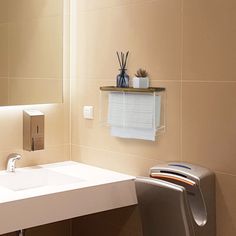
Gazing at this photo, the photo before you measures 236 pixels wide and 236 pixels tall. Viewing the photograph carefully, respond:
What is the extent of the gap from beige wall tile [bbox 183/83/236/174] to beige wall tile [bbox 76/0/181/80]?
0.56 ft

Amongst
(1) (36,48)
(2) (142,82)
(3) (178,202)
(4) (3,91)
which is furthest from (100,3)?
(3) (178,202)

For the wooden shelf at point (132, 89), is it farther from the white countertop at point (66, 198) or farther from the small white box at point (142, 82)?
the white countertop at point (66, 198)

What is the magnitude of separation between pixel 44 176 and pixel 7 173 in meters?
0.21

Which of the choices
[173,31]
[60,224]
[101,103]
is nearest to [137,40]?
[173,31]

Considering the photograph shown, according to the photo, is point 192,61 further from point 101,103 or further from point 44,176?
point 44,176

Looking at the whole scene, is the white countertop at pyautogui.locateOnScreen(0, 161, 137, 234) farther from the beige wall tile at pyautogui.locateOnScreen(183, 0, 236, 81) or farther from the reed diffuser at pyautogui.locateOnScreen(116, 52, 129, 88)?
the beige wall tile at pyautogui.locateOnScreen(183, 0, 236, 81)

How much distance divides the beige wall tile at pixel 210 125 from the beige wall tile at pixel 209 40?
0.19ft

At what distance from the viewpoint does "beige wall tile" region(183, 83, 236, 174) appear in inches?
83.7

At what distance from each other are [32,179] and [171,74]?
38.8 inches

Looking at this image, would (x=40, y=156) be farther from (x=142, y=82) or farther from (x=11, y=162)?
(x=142, y=82)

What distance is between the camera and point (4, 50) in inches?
102

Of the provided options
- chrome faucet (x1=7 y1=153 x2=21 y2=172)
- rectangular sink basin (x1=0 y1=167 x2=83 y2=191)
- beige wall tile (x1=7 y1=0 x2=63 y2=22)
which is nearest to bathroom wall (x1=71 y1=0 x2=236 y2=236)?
beige wall tile (x1=7 y1=0 x2=63 y2=22)

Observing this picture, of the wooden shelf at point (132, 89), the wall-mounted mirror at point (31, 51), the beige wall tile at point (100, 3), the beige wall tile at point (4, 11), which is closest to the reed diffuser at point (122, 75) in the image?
the wooden shelf at point (132, 89)

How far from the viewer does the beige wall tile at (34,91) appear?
8.65 feet
